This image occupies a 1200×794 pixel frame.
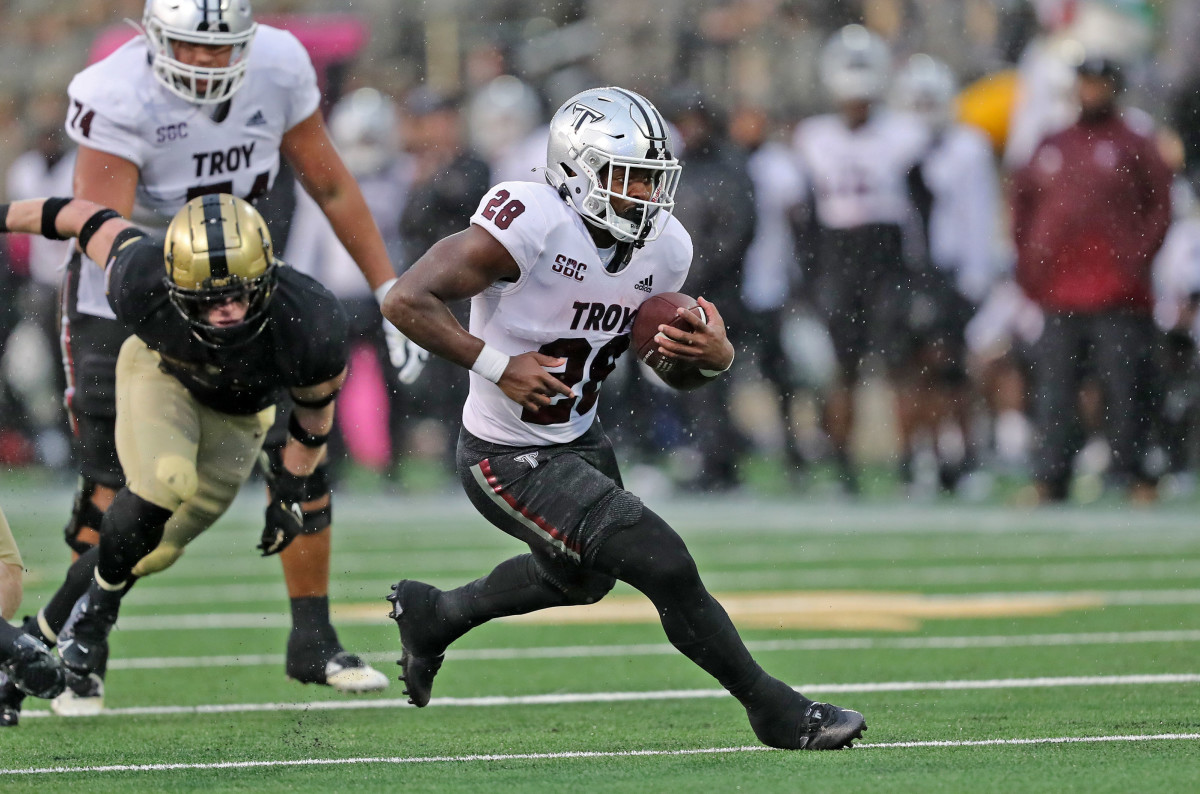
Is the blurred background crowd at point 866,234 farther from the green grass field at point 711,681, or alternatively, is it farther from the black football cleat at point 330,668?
the black football cleat at point 330,668

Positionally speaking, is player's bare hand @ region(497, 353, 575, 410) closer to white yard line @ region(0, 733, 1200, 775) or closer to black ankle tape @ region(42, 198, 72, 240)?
white yard line @ region(0, 733, 1200, 775)

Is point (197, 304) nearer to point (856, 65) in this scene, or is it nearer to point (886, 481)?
point (856, 65)

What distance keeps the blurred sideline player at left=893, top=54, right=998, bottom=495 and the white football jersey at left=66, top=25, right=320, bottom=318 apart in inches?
227

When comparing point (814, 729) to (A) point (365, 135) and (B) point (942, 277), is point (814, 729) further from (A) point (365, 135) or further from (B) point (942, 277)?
(A) point (365, 135)

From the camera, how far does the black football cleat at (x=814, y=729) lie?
450 centimetres

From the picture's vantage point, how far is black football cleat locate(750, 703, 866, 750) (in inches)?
177

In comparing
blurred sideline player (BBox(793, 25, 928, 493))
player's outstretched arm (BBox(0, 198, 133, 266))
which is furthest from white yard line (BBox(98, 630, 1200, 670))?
blurred sideline player (BBox(793, 25, 928, 493))

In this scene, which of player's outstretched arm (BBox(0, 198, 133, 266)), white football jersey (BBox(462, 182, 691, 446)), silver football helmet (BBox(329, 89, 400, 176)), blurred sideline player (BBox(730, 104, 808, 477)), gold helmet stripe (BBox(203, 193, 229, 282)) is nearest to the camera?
white football jersey (BBox(462, 182, 691, 446))

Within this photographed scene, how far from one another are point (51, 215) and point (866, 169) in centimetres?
641

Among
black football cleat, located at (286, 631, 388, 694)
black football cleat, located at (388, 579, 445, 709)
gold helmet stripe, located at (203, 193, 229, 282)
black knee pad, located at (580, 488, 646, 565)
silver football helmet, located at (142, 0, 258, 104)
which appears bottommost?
black football cleat, located at (286, 631, 388, 694)

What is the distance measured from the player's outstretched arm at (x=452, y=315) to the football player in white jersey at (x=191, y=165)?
45.0 inches

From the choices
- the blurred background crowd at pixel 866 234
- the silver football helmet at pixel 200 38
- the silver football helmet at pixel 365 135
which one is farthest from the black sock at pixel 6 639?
the silver football helmet at pixel 365 135

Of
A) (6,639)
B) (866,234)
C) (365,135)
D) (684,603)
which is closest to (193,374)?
(6,639)

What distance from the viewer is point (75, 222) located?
5242mm
